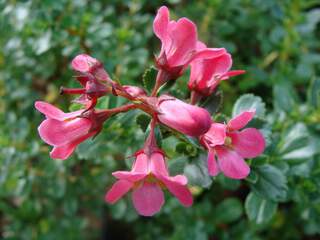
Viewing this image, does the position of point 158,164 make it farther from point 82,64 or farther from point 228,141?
point 82,64

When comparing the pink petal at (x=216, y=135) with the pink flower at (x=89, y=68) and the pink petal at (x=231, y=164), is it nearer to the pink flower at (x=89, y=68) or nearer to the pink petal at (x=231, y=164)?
the pink petal at (x=231, y=164)

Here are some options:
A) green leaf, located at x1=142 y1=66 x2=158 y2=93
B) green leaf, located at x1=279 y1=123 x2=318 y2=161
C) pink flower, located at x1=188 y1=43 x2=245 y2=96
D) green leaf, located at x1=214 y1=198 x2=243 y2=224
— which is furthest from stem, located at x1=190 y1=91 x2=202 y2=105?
green leaf, located at x1=214 y1=198 x2=243 y2=224

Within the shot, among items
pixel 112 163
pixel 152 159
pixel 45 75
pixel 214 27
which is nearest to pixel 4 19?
pixel 45 75

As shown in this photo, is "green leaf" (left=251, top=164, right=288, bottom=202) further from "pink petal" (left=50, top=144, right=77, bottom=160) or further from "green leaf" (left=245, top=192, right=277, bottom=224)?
"pink petal" (left=50, top=144, right=77, bottom=160)

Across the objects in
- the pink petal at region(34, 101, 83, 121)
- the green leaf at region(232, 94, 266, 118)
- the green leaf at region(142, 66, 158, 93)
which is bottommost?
the green leaf at region(232, 94, 266, 118)

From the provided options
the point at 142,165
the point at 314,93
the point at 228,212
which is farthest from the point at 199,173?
the point at 228,212

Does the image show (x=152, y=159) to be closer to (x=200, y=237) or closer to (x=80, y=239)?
(x=200, y=237)
